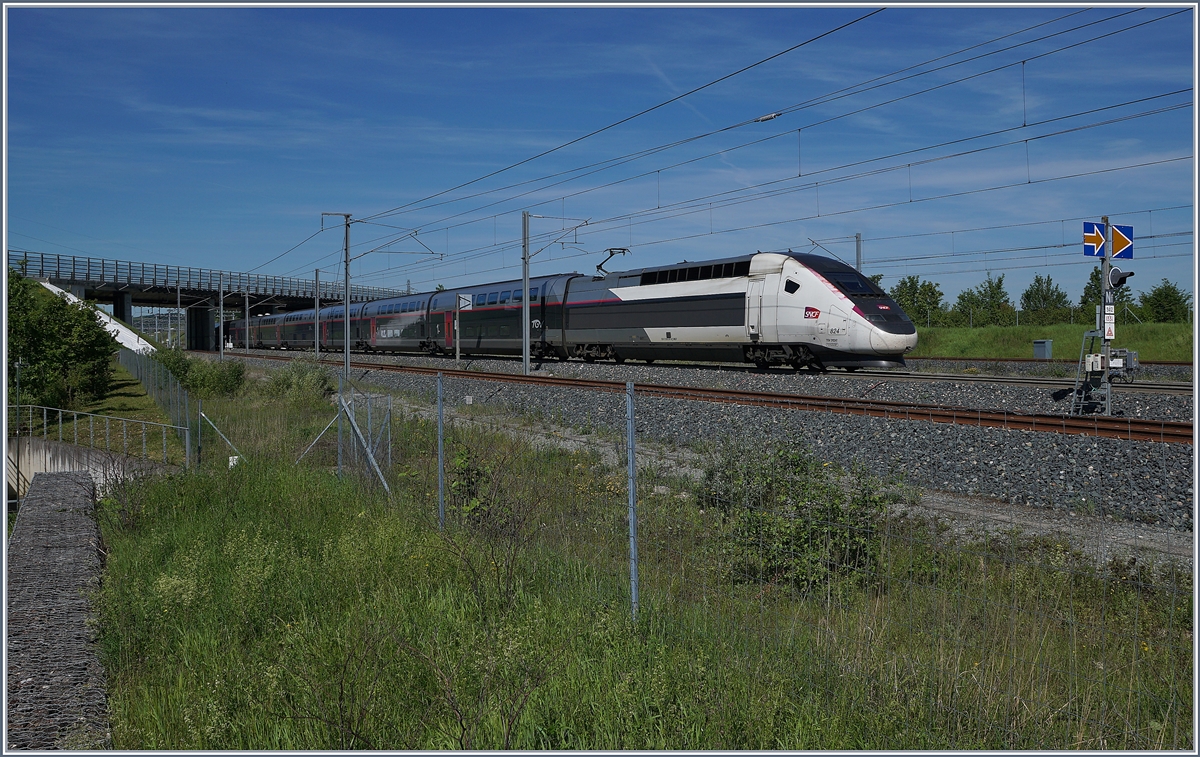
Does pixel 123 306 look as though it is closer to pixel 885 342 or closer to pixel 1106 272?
pixel 885 342

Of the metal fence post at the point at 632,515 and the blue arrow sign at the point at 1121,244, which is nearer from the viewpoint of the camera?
the metal fence post at the point at 632,515

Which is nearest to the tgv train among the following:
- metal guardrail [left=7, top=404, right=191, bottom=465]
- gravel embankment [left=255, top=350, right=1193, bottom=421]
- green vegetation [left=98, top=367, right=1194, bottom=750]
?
gravel embankment [left=255, top=350, right=1193, bottom=421]

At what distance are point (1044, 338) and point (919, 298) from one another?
3027 cm

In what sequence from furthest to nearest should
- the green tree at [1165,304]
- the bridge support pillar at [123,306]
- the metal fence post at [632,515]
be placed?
the bridge support pillar at [123,306]
the green tree at [1165,304]
the metal fence post at [632,515]

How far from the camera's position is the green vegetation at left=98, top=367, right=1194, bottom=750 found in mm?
4227

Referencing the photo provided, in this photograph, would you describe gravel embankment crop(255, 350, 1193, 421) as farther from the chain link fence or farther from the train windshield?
the chain link fence

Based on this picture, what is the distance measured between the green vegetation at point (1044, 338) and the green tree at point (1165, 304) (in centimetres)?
1332

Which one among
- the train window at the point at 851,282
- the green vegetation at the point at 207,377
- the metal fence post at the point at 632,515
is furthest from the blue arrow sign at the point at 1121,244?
the green vegetation at the point at 207,377

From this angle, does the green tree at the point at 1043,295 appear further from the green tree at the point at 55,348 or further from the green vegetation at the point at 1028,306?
the green tree at the point at 55,348

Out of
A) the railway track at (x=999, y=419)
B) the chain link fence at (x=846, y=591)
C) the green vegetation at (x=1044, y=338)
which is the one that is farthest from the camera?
the green vegetation at (x=1044, y=338)

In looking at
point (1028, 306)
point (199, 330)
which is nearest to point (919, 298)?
point (1028, 306)

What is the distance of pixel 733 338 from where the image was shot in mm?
24938

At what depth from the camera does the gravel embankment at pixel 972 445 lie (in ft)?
27.3

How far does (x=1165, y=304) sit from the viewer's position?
56.3 m
